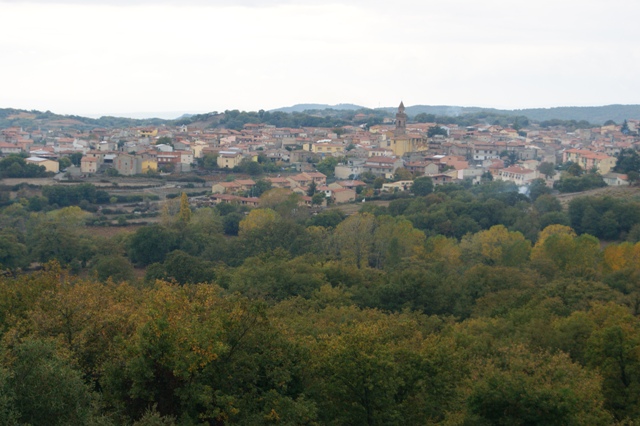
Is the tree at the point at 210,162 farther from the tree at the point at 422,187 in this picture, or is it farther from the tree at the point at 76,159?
the tree at the point at 422,187

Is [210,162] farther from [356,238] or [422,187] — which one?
[356,238]

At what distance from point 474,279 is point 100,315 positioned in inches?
417

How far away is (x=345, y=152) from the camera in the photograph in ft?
172

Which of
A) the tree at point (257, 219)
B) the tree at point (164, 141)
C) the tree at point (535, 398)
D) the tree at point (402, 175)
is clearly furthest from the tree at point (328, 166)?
the tree at point (535, 398)

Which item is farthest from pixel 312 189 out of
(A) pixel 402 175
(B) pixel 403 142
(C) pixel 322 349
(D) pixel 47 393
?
(D) pixel 47 393

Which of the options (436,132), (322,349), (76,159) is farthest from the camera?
(436,132)

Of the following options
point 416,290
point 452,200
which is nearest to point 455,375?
point 416,290

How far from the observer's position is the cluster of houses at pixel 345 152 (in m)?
42.7

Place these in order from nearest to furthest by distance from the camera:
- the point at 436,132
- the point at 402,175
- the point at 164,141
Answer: the point at 402,175 < the point at 164,141 < the point at 436,132

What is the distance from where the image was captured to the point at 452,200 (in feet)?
107

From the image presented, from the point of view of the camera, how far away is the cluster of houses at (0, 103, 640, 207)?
4272cm

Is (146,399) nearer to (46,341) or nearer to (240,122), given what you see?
(46,341)

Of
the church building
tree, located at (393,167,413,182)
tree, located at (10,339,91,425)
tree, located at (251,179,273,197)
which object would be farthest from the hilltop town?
the church building

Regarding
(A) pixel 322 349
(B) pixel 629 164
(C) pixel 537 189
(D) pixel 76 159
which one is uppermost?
(A) pixel 322 349
